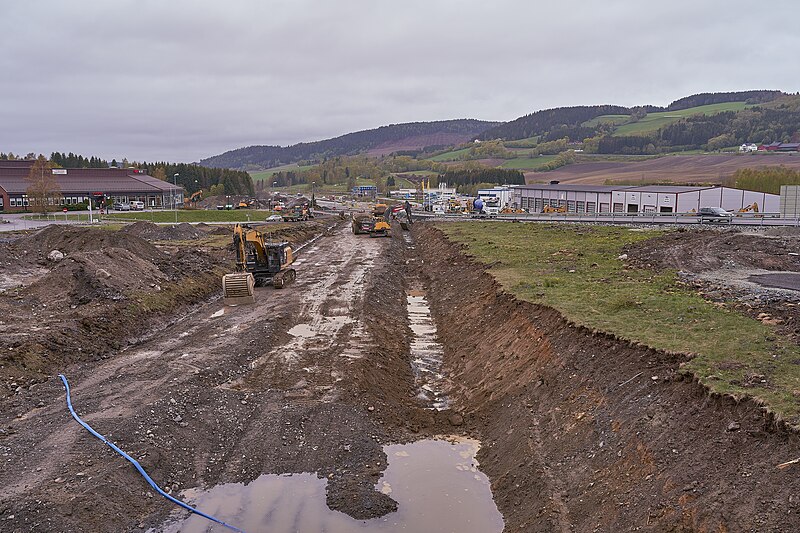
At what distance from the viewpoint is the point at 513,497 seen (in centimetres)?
1266

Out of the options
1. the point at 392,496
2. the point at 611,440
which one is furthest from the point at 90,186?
the point at 611,440

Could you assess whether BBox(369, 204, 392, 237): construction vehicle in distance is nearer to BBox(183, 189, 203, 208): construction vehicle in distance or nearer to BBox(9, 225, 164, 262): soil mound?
BBox(9, 225, 164, 262): soil mound

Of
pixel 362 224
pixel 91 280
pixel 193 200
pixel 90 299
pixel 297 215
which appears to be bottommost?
pixel 297 215

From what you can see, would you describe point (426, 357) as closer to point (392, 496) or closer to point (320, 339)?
point (320, 339)

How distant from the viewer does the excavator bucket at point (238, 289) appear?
29281mm

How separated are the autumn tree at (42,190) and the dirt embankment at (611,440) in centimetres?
7760

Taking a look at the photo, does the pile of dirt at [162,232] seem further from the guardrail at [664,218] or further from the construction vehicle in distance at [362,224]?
the guardrail at [664,218]

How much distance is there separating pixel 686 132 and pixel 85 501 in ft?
671

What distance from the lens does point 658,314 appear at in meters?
17.5

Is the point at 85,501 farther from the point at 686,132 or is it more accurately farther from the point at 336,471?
the point at 686,132

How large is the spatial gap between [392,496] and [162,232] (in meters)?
49.6

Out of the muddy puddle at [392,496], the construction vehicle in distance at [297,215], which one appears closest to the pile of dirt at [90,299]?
the muddy puddle at [392,496]

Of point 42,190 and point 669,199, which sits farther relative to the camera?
point 42,190

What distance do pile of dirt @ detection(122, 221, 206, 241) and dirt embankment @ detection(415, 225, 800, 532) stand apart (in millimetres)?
42868
